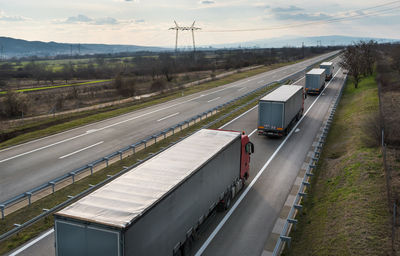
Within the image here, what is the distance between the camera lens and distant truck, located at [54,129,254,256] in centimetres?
740

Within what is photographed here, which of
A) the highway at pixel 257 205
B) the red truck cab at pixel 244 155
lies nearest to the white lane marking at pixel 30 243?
the highway at pixel 257 205

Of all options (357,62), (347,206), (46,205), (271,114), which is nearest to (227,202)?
(347,206)

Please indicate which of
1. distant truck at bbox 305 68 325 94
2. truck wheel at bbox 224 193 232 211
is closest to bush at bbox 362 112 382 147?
truck wheel at bbox 224 193 232 211

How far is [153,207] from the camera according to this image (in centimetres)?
816

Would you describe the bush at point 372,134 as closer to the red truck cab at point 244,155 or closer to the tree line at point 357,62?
the red truck cab at point 244,155

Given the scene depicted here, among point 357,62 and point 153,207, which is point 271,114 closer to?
point 153,207

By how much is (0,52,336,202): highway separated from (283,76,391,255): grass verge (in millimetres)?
13701

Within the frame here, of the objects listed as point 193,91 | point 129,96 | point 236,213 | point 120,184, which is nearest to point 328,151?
point 236,213

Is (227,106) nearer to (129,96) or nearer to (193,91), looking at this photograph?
(193,91)

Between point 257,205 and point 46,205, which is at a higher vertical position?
point 46,205

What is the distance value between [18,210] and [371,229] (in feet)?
47.1

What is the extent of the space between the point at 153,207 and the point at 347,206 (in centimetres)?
934

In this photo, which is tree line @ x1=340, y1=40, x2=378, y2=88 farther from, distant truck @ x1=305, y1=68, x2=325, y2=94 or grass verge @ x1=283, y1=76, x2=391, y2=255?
grass verge @ x1=283, y1=76, x2=391, y2=255

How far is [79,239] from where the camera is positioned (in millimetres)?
7559
